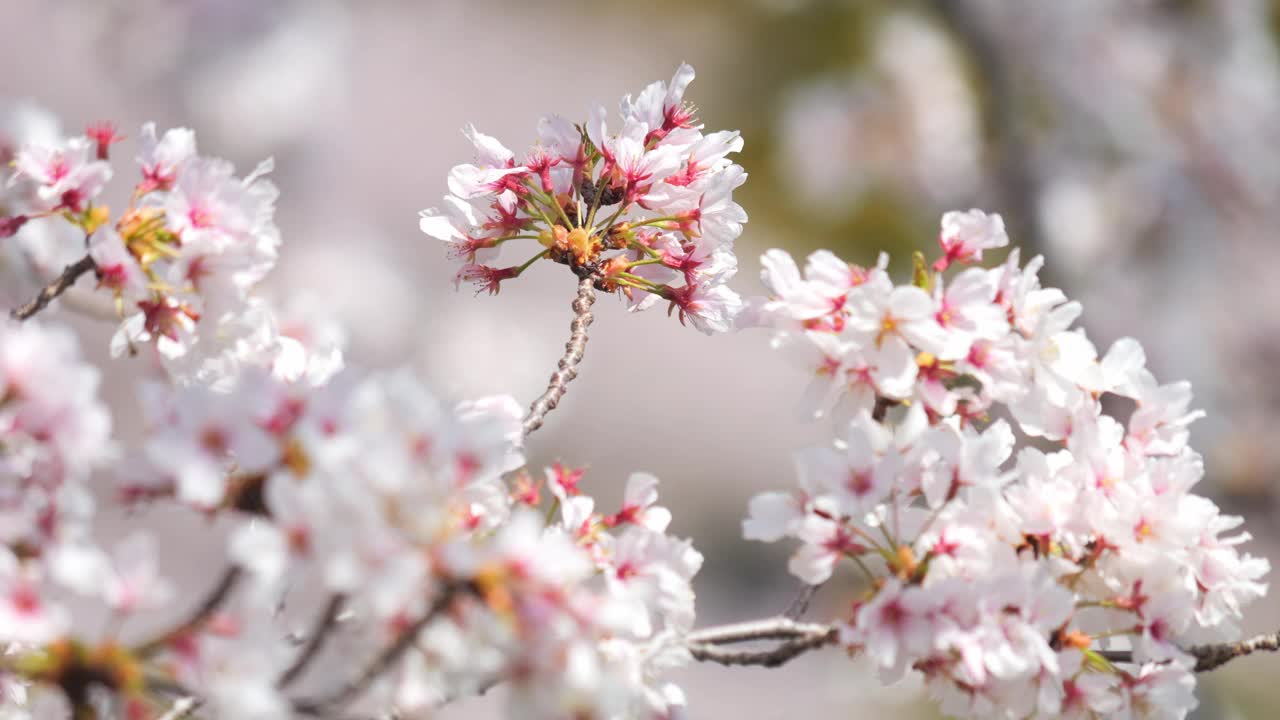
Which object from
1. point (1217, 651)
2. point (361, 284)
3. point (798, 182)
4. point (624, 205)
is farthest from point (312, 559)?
point (798, 182)

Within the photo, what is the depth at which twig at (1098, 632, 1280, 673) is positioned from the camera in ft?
2.72

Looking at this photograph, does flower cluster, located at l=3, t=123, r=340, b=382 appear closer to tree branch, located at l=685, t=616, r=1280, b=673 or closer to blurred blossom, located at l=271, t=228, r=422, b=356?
tree branch, located at l=685, t=616, r=1280, b=673

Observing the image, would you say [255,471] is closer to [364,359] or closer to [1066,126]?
[364,359]

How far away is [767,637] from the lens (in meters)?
0.76

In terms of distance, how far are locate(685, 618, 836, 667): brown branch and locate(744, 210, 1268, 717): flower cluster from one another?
2cm

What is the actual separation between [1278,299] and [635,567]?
4509 mm

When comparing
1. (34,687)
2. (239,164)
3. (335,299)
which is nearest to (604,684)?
(34,687)

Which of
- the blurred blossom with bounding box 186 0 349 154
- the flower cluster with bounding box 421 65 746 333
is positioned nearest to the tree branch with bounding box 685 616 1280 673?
the flower cluster with bounding box 421 65 746 333

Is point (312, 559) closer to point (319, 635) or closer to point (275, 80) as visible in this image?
point (319, 635)

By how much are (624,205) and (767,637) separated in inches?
15.0

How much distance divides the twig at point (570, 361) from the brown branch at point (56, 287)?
1.02ft

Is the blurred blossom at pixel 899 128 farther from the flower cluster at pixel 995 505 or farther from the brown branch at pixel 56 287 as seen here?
the brown branch at pixel 56 287

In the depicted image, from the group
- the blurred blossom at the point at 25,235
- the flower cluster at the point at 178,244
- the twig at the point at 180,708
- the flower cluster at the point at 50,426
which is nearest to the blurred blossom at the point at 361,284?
the blurred blossom at the point at 25,235

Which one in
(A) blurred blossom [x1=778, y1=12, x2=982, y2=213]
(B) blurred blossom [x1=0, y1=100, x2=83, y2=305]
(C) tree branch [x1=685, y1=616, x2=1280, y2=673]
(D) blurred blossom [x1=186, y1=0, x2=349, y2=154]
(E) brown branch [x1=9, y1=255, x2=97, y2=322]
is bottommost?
(C) tree branch [x1=685, y1=616, x2=1280, y2=673]
